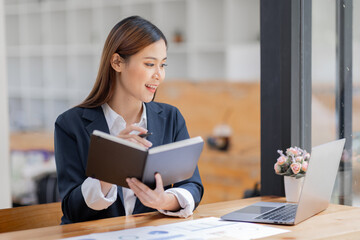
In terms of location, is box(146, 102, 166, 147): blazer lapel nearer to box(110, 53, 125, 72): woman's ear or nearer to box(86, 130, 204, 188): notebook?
box(110, 53, 125, 72): woman's ear

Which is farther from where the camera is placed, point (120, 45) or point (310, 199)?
point (120, 45)

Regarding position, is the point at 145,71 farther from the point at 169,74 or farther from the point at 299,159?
the point at 169,74

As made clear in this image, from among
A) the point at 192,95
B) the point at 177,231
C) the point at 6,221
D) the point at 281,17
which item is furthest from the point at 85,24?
the point at 177,231

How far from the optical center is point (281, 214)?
1772 mm

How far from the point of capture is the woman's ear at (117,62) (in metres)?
1.96

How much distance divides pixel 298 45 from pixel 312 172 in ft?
2.99

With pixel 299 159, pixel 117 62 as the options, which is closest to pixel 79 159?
pixel 117 62

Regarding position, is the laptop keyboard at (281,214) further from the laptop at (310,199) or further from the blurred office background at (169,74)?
the blurred office background at (169,74)

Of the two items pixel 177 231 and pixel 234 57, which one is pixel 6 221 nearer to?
pixel 177 231

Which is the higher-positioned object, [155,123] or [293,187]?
[155,123]

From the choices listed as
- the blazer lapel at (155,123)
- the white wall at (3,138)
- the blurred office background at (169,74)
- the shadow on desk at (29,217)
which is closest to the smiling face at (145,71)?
the blazer lapel at (155,123)

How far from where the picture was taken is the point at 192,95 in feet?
17.0

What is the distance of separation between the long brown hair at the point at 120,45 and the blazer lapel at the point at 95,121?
31mm

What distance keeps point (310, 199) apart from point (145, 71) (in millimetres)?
746
